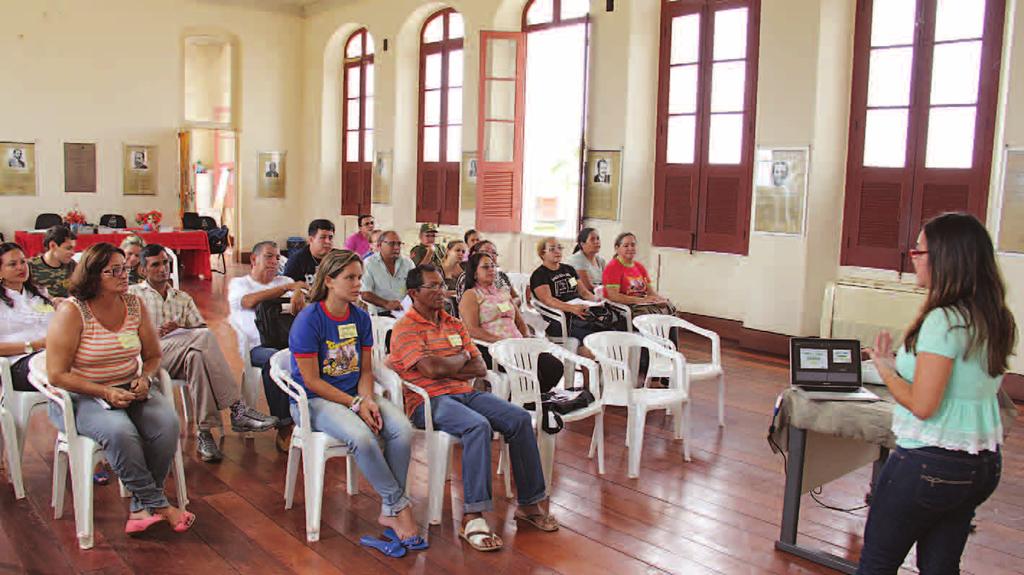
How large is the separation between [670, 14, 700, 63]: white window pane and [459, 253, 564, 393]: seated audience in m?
4.52

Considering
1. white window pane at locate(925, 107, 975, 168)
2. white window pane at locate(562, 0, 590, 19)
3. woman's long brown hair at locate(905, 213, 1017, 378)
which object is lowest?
woman's long brown hair at locate(905, 213, 1017, 378)

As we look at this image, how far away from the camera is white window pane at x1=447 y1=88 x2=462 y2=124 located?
12008 millimetres

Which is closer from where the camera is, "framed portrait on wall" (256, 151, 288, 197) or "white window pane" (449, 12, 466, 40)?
"white window pane" (449, 12, 466, 40)

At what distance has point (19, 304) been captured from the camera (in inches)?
182

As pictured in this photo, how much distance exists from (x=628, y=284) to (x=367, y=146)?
8.05 m

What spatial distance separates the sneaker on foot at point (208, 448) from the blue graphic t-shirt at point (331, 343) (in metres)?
0.96

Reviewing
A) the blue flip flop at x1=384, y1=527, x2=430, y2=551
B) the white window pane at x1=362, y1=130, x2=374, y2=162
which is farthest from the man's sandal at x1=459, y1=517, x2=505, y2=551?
the white window pane at x1=362, y1=130, x2=374, y2=162

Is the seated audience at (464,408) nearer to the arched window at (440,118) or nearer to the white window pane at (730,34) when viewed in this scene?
the white window pane at (730,34)

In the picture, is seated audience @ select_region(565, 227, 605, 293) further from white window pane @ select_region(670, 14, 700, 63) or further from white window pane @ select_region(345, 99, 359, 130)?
white window pane @ select_region(345, 99, 359, 130)

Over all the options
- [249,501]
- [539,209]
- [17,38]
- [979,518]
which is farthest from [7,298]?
[17,38]

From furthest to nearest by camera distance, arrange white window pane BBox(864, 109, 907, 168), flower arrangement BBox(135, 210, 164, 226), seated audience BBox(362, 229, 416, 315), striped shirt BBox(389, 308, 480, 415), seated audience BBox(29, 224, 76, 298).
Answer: flower arrangement BBox(135, 210, 164, 226)
white window pane BBox(864, 109, 907, 168)
seated audience BBox(362, 229, 416, 315)
seated audience BBox(29, 224, 76, 298)
striped shirt BBox(389, 308, 480, 415)

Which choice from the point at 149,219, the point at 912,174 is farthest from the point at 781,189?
the point at 149,219

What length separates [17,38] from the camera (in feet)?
40.5

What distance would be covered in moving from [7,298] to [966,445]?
435cm
